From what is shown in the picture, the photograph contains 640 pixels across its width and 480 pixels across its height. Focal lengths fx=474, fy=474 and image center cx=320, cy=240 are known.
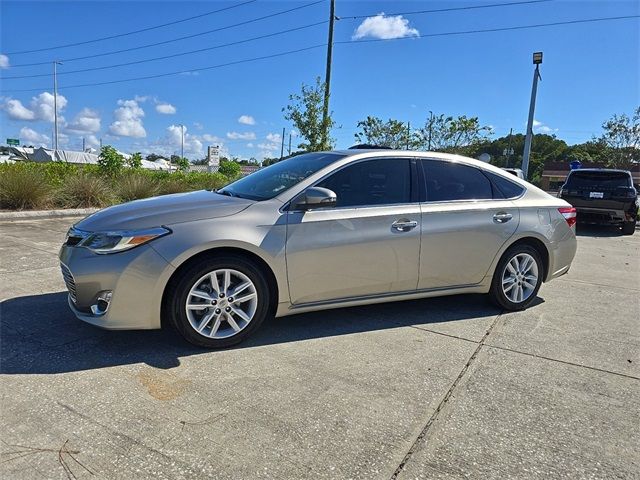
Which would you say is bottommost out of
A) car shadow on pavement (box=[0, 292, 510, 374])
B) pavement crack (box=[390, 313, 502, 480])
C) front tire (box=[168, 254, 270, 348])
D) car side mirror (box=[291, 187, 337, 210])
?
pavement crack (box=[390, 313, 502, 480])

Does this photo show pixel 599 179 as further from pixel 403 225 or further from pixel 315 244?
pixel 315 244

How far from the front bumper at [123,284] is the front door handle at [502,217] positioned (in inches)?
120

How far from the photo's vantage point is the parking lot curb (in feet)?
30.0

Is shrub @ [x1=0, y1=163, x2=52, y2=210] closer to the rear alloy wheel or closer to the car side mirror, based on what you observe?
the car side mirror

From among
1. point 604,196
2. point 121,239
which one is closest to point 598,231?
point 604,196

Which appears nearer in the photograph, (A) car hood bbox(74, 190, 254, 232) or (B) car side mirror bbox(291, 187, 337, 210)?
(A) car hood bbox(74, 190, 254, 232)

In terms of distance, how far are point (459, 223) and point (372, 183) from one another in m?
0.93

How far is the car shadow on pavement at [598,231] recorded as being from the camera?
38.7 ft

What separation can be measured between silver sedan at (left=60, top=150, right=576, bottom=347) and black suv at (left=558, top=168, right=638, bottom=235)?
8.05 m

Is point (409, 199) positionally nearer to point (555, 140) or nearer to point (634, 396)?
point (634, 396)

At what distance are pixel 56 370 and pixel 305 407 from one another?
1.67m

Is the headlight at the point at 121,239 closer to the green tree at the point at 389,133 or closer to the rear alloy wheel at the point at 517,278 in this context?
the rear alloy wheel at the point at 517,278

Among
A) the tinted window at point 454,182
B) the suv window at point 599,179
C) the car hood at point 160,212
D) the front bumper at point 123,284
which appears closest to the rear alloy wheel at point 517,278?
the tinted window at point 454,182

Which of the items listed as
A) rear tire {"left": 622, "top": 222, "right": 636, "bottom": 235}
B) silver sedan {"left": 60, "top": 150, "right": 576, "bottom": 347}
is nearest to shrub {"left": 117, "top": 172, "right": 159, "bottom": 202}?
silver sedan {"left": 60, "top": 150, "right": 576, "bottom": 347}
